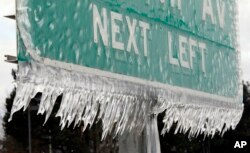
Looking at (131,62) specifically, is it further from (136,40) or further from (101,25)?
(101,25)

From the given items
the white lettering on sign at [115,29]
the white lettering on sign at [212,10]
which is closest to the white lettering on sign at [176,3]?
the white lettering on sign at [212,10]

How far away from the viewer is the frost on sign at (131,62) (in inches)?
75.7

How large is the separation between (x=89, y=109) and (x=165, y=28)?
69 cm

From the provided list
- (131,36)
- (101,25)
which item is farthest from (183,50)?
(101,25)

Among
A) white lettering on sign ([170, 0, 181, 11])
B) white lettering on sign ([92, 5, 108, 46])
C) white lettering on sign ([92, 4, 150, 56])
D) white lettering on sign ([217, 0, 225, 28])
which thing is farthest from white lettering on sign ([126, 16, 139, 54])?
white lettering on sign ([217, 0, 225, 28])

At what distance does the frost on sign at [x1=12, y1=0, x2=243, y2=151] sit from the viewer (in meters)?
1.92

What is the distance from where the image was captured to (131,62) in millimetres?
2371

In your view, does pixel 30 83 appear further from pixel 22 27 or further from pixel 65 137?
pixel 65 137

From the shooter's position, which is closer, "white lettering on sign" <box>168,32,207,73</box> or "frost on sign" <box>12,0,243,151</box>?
"frost on sign" <box>12,0,243,151</box>

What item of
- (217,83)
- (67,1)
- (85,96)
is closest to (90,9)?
(67,1)

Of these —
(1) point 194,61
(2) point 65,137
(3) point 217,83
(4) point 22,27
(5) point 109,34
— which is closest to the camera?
(4) point 22,27

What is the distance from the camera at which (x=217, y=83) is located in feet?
10.2

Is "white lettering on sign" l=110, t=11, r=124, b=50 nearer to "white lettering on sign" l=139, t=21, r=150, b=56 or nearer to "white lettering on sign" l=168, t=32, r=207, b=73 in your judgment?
"white lettering on sign" l=139, t=21, r=150, b=56

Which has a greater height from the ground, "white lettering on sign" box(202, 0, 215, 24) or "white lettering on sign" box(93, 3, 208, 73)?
"white lettering on sign" box(202, 0, 215, 24)
